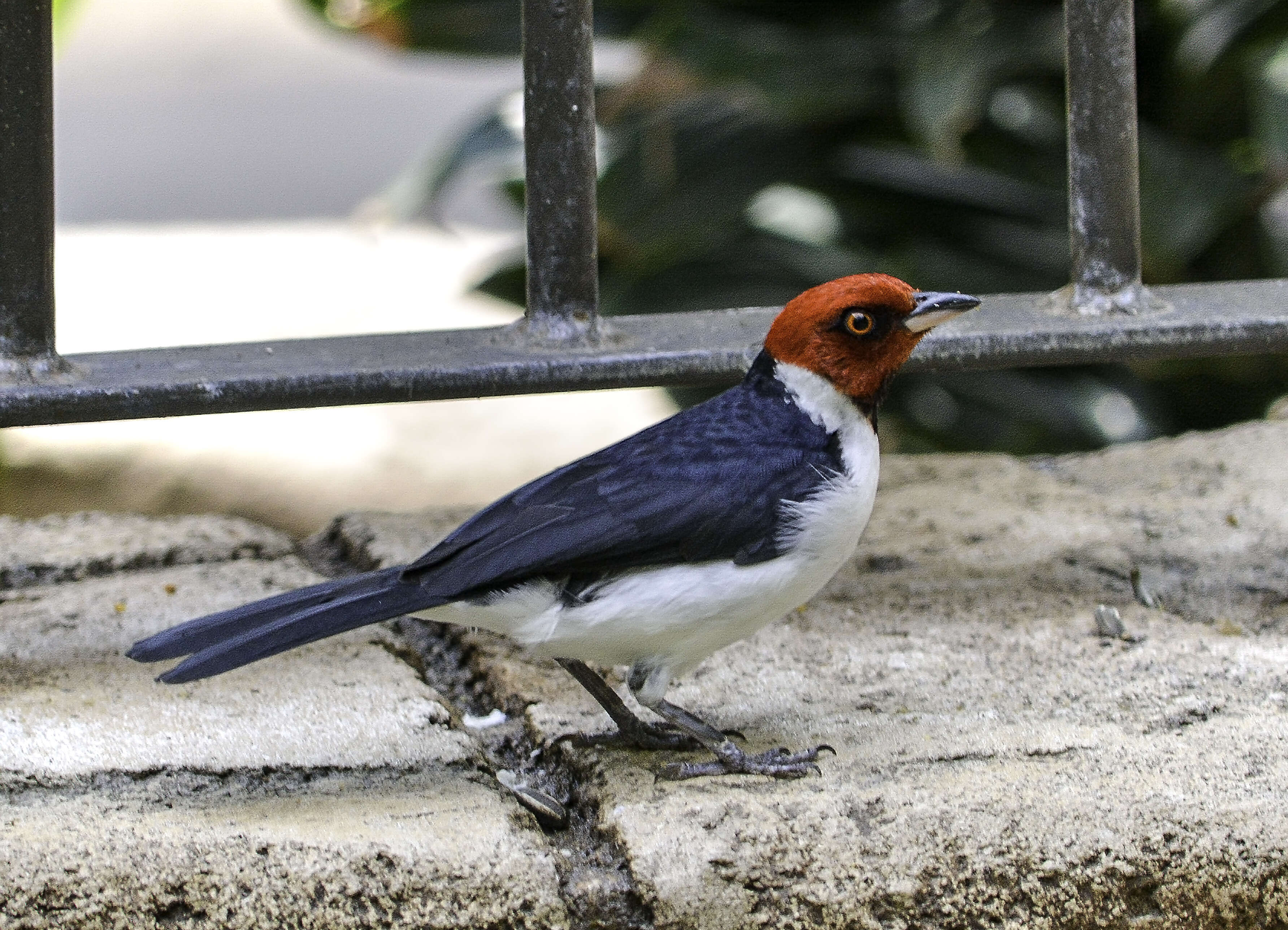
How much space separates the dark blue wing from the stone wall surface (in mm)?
253

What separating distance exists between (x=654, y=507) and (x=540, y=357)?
0.40m

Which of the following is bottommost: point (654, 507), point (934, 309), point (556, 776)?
point (556, 776)

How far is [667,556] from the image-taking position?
1873mm

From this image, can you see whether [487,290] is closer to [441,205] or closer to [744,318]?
[441,205]

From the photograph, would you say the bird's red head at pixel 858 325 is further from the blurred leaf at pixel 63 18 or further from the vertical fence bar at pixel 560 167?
the blurred leaf at pixel 63 18

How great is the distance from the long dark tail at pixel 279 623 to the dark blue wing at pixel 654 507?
39 mm

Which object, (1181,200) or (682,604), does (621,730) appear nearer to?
(682,604)

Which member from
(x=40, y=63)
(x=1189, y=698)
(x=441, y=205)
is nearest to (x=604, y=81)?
(x=441, y=205)

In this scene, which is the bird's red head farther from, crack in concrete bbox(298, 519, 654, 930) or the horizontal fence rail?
crack in concrete bbox(298, 519, 654, 930)

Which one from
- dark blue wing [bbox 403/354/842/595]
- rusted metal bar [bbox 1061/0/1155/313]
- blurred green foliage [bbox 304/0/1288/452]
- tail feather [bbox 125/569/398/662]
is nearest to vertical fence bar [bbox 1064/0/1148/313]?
rusted metal bar [bbox 1061/0/1155/313]

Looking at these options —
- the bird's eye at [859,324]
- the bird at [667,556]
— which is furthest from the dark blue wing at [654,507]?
the bird's eye at [859,324]

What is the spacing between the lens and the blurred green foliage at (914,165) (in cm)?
413

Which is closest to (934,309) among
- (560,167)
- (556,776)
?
(560,167)

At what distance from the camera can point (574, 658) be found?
6.47ft
